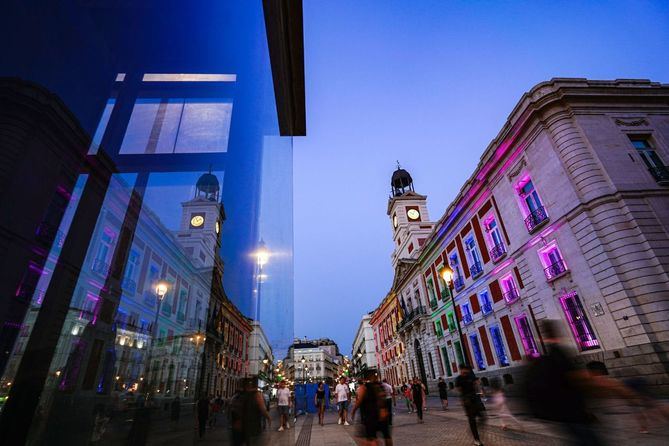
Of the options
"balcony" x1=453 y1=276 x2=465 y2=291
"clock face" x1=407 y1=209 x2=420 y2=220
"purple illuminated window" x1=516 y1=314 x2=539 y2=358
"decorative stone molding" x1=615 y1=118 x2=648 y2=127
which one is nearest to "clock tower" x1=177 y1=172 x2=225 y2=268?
"purple illuminated window" x1=516 y1=314 x2=539 y2=358

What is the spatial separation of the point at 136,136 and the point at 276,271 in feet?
6.76

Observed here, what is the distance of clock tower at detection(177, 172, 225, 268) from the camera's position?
2.17 meters

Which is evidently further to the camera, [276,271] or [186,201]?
[276,271]

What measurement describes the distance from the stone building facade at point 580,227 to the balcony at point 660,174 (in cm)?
5

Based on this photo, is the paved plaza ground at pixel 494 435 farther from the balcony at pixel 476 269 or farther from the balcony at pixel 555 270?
the balcony at pixel 476 269

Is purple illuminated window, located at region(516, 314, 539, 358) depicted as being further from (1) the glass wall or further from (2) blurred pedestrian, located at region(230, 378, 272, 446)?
(1) the glass wall

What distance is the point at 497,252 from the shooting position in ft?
61.9

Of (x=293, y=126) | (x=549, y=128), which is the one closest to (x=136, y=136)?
(x=293, y=126)

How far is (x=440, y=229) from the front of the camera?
84.4ft

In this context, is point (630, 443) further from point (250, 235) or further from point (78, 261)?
point (78, 261)

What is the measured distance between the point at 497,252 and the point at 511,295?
2494 millimetres

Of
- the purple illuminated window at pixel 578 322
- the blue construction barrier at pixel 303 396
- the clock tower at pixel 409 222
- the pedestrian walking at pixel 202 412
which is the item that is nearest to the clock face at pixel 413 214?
the clock tower at pixel 409 222

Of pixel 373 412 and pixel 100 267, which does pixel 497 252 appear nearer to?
pixel 373 412

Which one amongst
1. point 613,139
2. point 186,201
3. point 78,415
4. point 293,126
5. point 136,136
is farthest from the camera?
point 613,139
